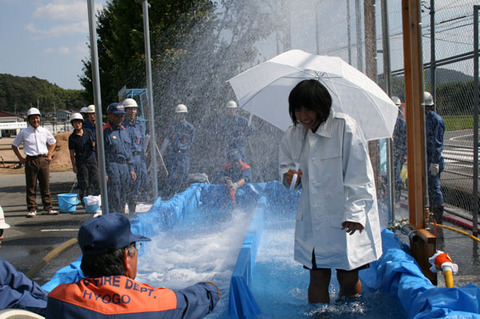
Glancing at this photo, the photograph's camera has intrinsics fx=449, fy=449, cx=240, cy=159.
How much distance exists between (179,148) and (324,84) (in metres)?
5.42

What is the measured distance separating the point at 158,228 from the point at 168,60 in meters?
10.8

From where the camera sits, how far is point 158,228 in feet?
21.0

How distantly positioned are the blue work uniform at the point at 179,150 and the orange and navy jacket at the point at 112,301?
23.8 feet

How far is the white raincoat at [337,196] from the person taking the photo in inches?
122

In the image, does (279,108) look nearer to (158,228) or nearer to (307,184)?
(307,184)

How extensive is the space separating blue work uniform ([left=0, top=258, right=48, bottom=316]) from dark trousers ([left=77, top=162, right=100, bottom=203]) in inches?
253

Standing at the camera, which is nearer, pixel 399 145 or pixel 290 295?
pixel 290 295

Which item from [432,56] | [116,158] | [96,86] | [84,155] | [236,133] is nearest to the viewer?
[96,86]

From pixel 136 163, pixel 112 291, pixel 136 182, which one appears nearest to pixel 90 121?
pixel 136 163

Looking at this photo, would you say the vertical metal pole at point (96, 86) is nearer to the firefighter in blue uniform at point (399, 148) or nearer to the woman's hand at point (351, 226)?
the woman's hand at point (351, 226)

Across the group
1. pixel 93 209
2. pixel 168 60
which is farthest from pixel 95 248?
pixel 168 60

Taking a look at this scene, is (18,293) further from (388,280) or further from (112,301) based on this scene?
(388,280)

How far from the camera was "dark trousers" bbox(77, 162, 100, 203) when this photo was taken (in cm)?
907

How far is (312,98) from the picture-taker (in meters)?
3.06
